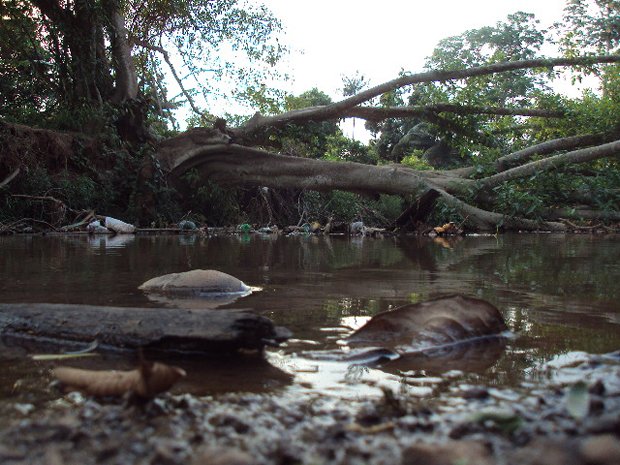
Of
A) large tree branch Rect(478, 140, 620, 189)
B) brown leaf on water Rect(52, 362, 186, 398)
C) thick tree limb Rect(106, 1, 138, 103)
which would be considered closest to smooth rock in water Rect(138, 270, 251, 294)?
brown leaf on water Rect(52, 362, 186, 398)

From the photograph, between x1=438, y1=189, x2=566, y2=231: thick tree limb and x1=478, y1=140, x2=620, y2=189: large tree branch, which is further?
x1=478, y1=140, x2=620, y2=189: large tree branch

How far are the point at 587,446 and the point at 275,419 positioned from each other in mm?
472

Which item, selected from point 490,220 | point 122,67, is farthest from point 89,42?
point 490,220

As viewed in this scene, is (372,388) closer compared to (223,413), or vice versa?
(223,413)

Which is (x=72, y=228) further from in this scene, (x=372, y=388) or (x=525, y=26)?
(x=525, y=26)

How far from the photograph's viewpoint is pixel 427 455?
0.77 m

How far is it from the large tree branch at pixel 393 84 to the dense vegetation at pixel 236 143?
31mm

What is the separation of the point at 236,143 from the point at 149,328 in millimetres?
10983

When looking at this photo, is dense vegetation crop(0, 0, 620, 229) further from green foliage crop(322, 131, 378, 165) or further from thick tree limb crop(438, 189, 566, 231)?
green foliage crop(322, 131, 378, 165)

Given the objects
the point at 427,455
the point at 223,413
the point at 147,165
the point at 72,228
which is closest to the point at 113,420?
the point at 223,413

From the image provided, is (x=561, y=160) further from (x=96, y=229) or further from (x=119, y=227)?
(x=96, y=229)

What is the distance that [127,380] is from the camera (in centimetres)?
105

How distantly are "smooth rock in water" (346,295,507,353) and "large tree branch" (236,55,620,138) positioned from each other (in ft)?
33.7

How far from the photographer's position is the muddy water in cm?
125
